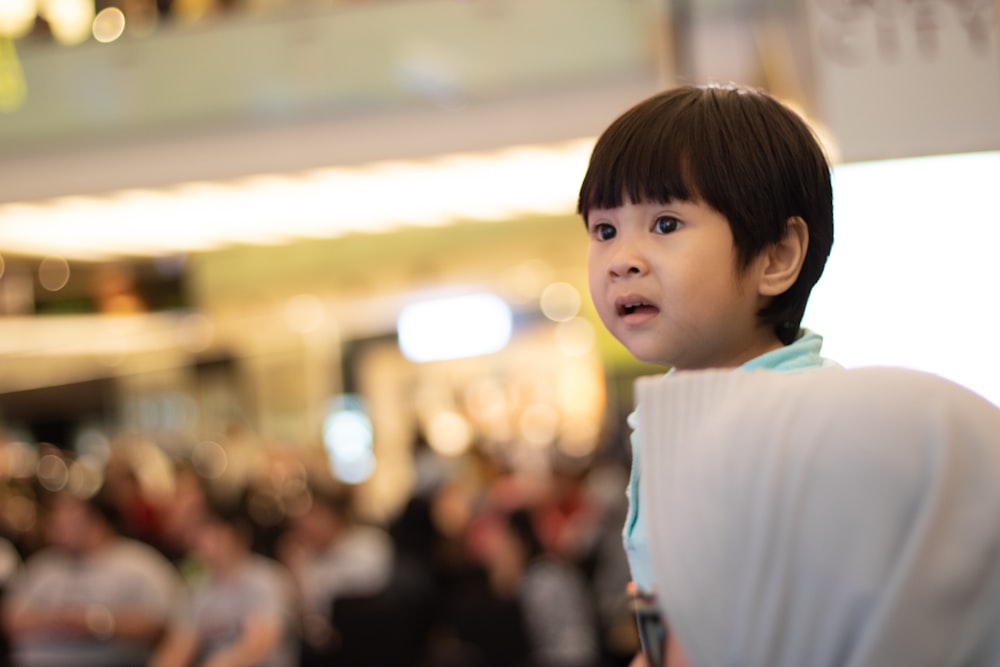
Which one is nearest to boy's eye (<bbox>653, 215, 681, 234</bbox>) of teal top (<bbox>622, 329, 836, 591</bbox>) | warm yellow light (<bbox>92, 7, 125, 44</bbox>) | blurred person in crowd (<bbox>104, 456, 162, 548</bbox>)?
teal top (<bbox>622, 329, 836, 591</bbox>)

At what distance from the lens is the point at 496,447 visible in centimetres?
1513

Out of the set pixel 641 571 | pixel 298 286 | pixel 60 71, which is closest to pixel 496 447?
pixel 298 286

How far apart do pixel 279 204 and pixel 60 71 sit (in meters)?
1.83

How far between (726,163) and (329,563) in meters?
5.61

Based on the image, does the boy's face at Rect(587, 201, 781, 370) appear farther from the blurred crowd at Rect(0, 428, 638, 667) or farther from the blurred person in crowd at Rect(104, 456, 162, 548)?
the blurred person in crowd at Rect(104, 456, 162, 548)

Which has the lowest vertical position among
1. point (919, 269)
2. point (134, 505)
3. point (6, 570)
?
point (134, 505)

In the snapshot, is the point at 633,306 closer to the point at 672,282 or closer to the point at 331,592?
the point at 672,282

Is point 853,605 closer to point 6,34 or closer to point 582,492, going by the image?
point 582,492

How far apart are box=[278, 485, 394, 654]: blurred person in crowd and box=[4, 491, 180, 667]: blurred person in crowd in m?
0.72

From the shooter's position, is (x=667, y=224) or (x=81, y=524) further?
(x=81, y=524)


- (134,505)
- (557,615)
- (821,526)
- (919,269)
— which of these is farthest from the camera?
(134,505)

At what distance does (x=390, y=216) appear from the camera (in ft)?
31.3

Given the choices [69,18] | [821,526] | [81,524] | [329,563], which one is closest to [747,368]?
[821,526]

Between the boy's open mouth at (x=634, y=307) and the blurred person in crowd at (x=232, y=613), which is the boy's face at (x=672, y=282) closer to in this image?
the boy's open mouth at (x=634, y=307)
